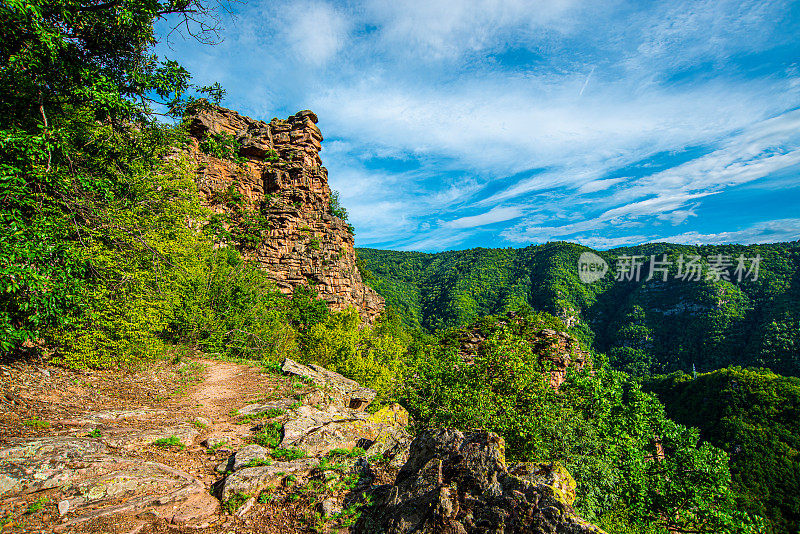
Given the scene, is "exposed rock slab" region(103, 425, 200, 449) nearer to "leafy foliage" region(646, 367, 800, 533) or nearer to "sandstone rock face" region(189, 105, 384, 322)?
"sandstone rock face" region(189, 105, 384, 322)

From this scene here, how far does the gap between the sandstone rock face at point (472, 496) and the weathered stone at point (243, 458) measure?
108 inches

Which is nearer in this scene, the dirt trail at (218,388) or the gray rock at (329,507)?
the gray rock at (329,507)

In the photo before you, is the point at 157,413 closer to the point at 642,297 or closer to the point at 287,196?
the point at 287,196

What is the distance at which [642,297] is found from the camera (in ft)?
301

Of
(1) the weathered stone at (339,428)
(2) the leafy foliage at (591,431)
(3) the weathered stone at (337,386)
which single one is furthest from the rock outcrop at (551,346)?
(1) the weathered stone at (339,428)

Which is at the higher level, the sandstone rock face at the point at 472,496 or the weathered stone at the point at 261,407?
the sandstone rock face at the point at 472,496

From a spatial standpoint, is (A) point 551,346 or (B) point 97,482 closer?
(B) point 97,482

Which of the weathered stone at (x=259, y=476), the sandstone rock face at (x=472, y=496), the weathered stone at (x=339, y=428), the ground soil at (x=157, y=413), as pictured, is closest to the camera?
the sandstone rock face at (x=472, y=496)

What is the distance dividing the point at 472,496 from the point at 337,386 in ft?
31.0

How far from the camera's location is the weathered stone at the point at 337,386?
12.0m

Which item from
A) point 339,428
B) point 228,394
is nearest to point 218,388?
point 228,394

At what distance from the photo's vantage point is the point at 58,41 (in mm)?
6598

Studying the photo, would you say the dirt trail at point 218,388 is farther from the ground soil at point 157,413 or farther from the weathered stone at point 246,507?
the weathered stone at point 246,507

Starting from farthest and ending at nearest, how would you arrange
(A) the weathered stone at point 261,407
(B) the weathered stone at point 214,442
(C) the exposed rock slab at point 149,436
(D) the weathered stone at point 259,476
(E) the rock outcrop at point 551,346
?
(E) the rock outcrop at point 551,346 < (A) the weathered stone at point 261,407 < (B) the weathered stone at point 214,442 < (C) the exposed rock slab at point 149,436 < (D) the weathered stone at point 259,476
